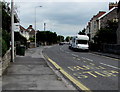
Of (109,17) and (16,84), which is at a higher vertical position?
(109,17)

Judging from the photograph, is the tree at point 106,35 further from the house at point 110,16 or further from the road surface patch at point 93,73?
the road surface patch at point 93,73

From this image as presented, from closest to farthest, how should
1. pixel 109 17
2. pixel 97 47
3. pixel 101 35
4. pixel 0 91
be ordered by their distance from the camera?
1. pixel 0 91
2. pixel 101 35
3. pixel 97 47
4. pixel 109 17

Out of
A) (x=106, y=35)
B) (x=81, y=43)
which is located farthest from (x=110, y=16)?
(x=81, y=43)

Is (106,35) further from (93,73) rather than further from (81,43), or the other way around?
(93,73)

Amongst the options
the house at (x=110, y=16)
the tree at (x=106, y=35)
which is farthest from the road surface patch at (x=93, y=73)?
the house at (x=110, y=16)

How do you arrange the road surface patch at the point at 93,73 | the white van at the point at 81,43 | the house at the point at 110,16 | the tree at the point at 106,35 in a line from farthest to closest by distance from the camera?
1. the house at the point at 110,16
2. the white van at the point at 81,43
3. the tree at the point at 106,35
4. the road surface patch at the point at 93,73

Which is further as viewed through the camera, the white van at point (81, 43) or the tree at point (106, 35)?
the white van at point (81, 43)

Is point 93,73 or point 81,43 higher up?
point 81,43

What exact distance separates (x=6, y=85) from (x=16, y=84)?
0.37 m

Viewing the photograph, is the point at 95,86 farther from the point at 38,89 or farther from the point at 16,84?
the point at 16,84

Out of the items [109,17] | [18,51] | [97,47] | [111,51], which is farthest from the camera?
[109,17]

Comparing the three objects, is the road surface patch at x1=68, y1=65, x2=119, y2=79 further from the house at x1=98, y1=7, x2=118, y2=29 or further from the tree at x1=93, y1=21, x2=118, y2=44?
the house at x1=98, y1=7, x2=118, y2=29

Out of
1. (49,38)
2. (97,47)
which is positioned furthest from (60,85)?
(49,38)

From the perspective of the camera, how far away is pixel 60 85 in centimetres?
779
